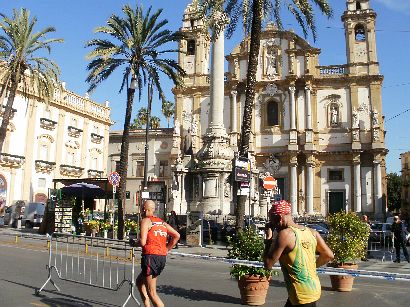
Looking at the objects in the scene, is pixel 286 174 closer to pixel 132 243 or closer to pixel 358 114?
pixel 358 114

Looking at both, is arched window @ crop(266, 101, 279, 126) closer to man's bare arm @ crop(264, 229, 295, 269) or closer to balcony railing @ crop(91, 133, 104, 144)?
balcony railing @ crop(91, 133, 104, 144)

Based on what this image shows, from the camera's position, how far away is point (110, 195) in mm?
27906

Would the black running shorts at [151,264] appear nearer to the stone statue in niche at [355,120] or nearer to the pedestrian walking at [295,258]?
the pedestrian walking at [295,258]

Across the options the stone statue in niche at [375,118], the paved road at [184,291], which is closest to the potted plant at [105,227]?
the paved road at [184,291]

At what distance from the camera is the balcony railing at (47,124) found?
138 feet

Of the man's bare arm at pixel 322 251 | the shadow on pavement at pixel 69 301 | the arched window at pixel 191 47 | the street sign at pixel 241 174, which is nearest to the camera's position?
the man's bare arm at pixel 322 251

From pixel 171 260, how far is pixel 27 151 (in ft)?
94.7

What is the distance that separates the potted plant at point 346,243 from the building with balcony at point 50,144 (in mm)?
30148

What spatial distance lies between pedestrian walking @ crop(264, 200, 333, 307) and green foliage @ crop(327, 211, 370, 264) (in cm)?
670

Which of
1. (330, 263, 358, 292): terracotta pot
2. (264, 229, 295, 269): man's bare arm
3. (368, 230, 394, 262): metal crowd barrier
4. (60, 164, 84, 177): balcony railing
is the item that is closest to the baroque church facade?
(60, 164, 84, 177): balcony railing

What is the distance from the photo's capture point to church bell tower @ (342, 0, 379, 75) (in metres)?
45.5

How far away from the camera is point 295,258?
4.17 m

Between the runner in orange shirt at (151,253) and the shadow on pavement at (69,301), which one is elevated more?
the runner in orange shirt at (151,253)

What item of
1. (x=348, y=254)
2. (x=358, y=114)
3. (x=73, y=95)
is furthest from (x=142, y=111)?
(x=348, y=254)
